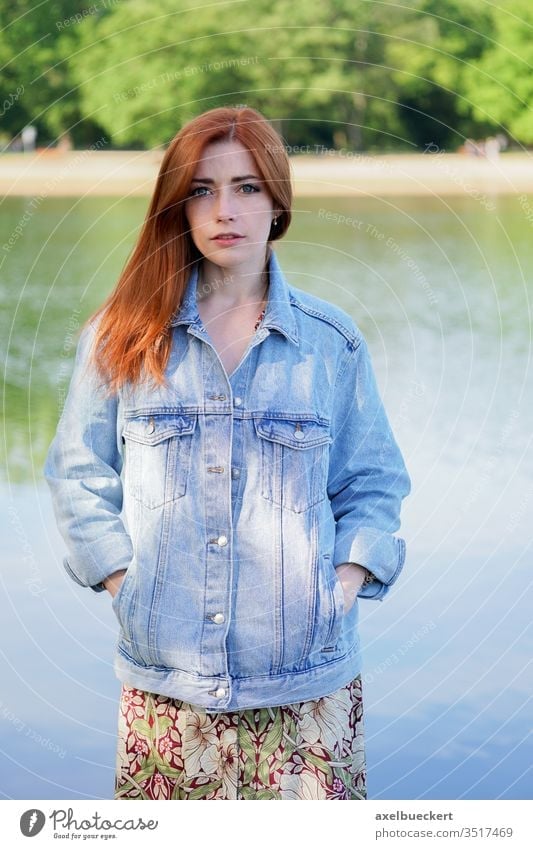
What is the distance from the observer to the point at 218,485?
6.48 ft

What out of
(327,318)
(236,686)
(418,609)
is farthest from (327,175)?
(236,686)

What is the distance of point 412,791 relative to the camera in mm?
3023

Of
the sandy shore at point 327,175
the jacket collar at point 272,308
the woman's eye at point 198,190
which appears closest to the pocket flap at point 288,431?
the jacket collar at point 272,308

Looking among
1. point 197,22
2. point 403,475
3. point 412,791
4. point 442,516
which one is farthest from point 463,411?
point 197,22

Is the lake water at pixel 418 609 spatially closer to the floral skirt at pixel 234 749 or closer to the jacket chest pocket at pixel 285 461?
the jacket chest pocket at pixel 285 461

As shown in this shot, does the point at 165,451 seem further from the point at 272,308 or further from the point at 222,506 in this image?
A: the point at 272,308

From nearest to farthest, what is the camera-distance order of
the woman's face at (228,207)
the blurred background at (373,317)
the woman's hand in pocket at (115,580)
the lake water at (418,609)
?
the woman's face at (228,207)
the woman's hand in pocket at (115,580)
the lake water at (418,609)
the blurred background at (373,317)

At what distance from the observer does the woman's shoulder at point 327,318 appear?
2.05 m

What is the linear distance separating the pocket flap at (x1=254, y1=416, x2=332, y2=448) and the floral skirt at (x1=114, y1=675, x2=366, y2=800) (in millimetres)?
364

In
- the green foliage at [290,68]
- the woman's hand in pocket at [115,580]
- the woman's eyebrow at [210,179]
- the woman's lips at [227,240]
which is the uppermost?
the green foliage at [290,68]

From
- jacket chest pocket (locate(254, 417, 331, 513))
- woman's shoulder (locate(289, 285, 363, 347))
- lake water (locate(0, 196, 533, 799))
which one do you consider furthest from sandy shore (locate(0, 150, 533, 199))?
jacket chest pocket (locate(254, 417, 331, 513))

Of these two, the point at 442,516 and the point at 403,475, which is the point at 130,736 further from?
the point at 442,516

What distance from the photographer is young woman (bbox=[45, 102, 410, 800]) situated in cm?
198

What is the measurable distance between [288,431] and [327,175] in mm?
12358
